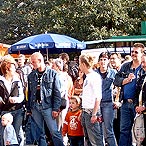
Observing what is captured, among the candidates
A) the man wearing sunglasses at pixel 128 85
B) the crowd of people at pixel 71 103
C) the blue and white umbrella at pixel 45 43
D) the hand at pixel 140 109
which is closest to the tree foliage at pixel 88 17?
the blue and white umbrella at pixel 45 43

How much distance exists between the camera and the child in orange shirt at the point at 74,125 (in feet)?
29.6

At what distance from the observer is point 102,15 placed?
30.0 meters

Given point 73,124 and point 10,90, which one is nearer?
point 10,90

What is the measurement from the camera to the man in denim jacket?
347 inches

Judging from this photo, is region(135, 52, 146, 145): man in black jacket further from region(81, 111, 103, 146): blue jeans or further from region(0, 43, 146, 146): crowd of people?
region(81, 111, 103, 146): blue jeans

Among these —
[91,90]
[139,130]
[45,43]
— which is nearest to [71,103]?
[91,90]

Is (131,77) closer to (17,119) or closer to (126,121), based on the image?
(126,121)

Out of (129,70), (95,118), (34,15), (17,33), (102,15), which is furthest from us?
(17,33)

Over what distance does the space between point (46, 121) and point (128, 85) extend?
1724mm

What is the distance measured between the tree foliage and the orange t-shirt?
20.2 meters

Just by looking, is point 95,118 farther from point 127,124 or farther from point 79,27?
point 79,27

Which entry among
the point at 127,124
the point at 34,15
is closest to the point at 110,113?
the point at 127,124

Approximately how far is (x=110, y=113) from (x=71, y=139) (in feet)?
3.08

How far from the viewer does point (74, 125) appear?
905cm
